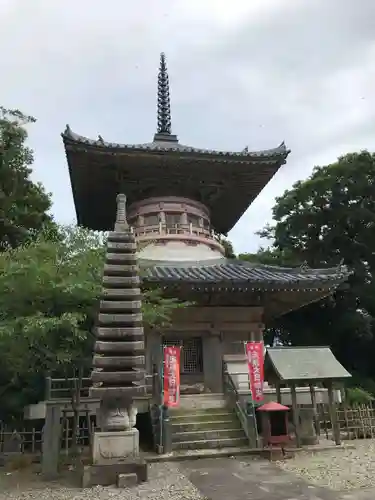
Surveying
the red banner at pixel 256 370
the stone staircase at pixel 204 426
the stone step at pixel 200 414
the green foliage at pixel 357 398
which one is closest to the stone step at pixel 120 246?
the red banner at pixel 256 370

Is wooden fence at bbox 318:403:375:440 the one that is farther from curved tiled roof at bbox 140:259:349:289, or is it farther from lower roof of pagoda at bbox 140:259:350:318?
curved tiled roof at bbox 140:259:349:289

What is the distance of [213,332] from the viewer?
52.0 feet

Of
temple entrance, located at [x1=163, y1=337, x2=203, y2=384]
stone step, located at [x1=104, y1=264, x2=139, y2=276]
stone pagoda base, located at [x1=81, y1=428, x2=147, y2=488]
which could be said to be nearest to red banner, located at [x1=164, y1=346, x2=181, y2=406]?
temple entrance, located at [x1=163, y1=337, x2=203, y2=384]

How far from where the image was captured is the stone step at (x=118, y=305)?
9.33 metres

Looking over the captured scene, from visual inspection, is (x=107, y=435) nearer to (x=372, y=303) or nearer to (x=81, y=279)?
(x=81, y=279)

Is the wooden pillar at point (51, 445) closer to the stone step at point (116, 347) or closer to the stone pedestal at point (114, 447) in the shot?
the stone pedestal at point (114, 447)

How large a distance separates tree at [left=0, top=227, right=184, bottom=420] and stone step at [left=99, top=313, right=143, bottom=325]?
52 cm

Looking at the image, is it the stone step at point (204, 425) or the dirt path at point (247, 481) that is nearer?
the dirt path at point (247, 481)

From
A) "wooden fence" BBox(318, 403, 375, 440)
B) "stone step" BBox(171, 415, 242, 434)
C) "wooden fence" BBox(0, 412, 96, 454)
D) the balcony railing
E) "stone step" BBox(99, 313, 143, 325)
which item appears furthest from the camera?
the balcony railing

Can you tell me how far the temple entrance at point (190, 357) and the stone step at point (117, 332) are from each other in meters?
6.79

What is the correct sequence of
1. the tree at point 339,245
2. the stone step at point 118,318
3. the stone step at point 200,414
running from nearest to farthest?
the stone step at point 118,318, the stone step at point 200,414, the tree at point 339,245

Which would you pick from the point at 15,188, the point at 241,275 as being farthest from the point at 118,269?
the point at 15,188

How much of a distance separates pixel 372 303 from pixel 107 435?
21.6 m

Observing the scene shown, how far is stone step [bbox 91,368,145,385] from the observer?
8.77 meters
